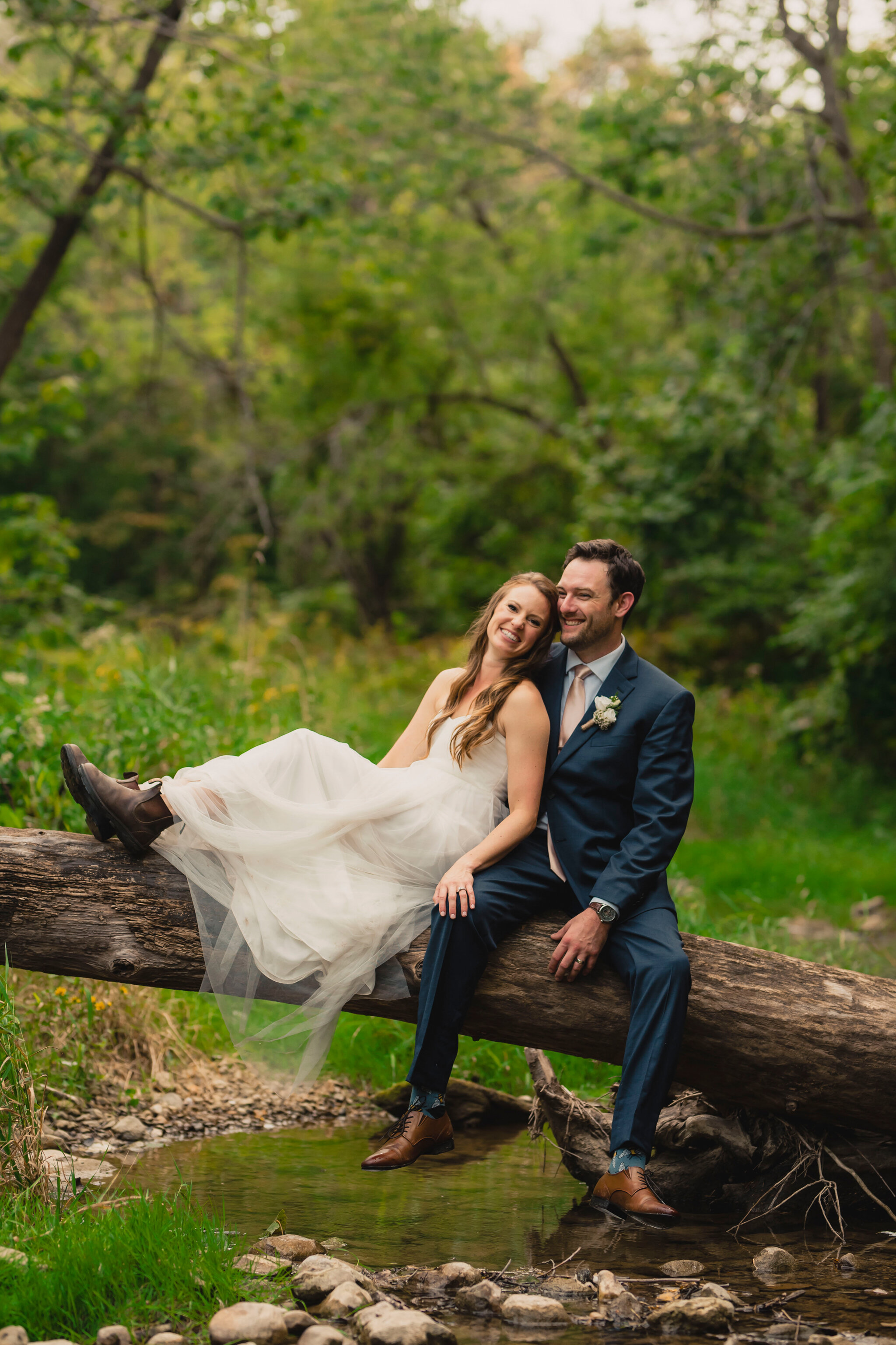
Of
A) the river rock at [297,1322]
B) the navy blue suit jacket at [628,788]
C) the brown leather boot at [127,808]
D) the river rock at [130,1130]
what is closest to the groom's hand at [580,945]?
the navy blue suit jacket at [628,788]

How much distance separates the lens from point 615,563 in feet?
14.3

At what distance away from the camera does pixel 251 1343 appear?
289 centimetres

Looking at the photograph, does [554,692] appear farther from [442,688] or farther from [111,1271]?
[111,1271]

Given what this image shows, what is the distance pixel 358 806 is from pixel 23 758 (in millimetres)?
2575

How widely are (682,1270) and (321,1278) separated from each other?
1107 mm

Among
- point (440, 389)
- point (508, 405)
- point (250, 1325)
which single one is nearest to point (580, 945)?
point (250, 1325)

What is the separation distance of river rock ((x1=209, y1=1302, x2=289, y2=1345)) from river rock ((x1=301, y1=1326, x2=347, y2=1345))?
7cm

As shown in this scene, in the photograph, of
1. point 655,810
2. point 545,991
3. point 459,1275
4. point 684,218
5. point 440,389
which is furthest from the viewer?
point 440,389

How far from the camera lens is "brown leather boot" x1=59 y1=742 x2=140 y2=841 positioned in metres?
3.91

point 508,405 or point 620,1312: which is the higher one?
point 508,405

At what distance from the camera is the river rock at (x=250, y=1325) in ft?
9.53

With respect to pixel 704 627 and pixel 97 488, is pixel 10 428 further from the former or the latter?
pixel 97 488

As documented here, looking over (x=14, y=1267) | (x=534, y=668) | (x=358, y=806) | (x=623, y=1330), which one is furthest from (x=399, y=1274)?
(x=534, y=668)

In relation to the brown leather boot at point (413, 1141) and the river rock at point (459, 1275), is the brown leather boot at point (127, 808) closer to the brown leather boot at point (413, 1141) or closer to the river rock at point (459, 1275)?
the brown leather boot at point (413, 1141)
